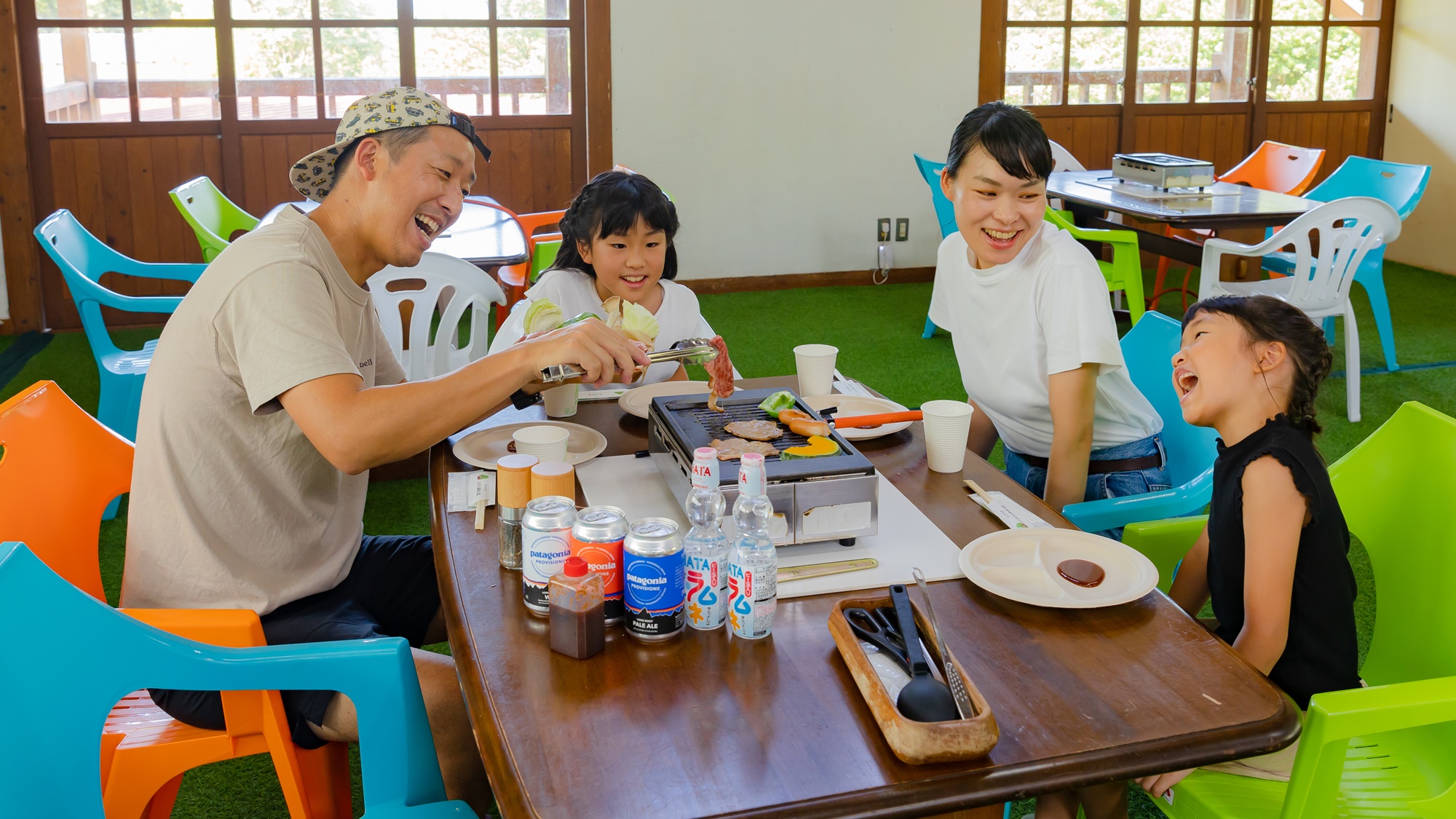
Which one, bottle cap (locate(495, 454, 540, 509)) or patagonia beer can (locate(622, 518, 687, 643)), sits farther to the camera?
bottle cap (locate(495, 454, 540, 509))

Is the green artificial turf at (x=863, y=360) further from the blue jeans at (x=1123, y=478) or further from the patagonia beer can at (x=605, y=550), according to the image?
the patagonia beer can at (x=605, y=550)

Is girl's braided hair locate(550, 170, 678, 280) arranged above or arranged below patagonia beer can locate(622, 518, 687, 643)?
above

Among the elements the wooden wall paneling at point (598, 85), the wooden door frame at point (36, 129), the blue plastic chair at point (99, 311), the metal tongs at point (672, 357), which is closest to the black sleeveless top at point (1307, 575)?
the metal tongs at point (672, 357)

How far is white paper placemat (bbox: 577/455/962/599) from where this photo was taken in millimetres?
1467

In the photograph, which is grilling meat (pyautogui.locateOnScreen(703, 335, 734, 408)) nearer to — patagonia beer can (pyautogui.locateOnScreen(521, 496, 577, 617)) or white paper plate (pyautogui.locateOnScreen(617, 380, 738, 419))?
white paper plate (pyautogui.locateOnScreen(617, 380, 738, 419))

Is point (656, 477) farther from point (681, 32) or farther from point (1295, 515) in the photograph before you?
point (681, 32)

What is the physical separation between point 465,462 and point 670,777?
0.98 metres

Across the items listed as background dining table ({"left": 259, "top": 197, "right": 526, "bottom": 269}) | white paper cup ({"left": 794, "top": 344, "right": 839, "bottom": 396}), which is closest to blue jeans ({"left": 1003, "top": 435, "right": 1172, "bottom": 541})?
white paper cup ({"left": 794, "top": 344, "right": 839, "bottom": 396})

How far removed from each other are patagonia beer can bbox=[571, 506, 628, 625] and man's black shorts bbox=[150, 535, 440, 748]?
1.55 feet

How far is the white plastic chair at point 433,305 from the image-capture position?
339cm

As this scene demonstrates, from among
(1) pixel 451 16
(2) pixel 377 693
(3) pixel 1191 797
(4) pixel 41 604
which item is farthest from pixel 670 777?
(1) pixel 451 16

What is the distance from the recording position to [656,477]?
1848 mm

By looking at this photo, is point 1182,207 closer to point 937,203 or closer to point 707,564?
point 937,203

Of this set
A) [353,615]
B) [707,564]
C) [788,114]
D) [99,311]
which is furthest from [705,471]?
[788,114]
